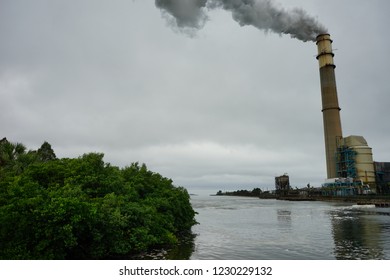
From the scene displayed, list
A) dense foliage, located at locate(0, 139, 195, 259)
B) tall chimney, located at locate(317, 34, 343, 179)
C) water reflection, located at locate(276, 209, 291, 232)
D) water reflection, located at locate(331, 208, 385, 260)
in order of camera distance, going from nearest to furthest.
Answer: dense foliage, located at locate(0, 139, 195, 259) → water reflection, located at locate(331, 208, 385, 260) → water reflection, located at locate(276, 209, 291, 232) → tall chimney, located at locate(317, 34, 343, 179)

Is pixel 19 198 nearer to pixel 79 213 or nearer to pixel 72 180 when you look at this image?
pixel 79 213

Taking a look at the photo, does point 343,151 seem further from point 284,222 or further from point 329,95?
point 284,222

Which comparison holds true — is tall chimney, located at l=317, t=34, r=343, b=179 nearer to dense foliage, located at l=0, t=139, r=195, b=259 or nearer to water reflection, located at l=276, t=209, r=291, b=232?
water reflection, located at l=276, t=209, r=291, b=232

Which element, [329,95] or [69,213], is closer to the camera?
[69,213]

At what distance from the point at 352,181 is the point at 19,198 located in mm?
109477

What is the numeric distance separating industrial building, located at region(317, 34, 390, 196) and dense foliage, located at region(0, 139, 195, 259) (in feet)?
291

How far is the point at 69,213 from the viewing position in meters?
14.1

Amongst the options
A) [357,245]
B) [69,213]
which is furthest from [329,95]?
[69,213]

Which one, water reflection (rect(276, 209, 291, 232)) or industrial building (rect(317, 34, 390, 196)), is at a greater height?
industrial building (rect(317, 34, 390, 196))

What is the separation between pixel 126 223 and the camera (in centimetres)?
1880

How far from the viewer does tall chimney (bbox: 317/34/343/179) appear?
101688mm

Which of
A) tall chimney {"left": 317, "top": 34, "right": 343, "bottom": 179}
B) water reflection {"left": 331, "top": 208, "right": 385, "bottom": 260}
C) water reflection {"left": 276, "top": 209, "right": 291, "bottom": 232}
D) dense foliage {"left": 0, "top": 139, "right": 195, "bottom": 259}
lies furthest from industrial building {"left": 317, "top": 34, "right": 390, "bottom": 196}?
dense foliage {"left": 0, "top": 139, "right": 195, "bottom": 259}

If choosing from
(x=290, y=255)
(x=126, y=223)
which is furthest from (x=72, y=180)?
(x=290, y=255)

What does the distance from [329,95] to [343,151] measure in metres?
19.4
